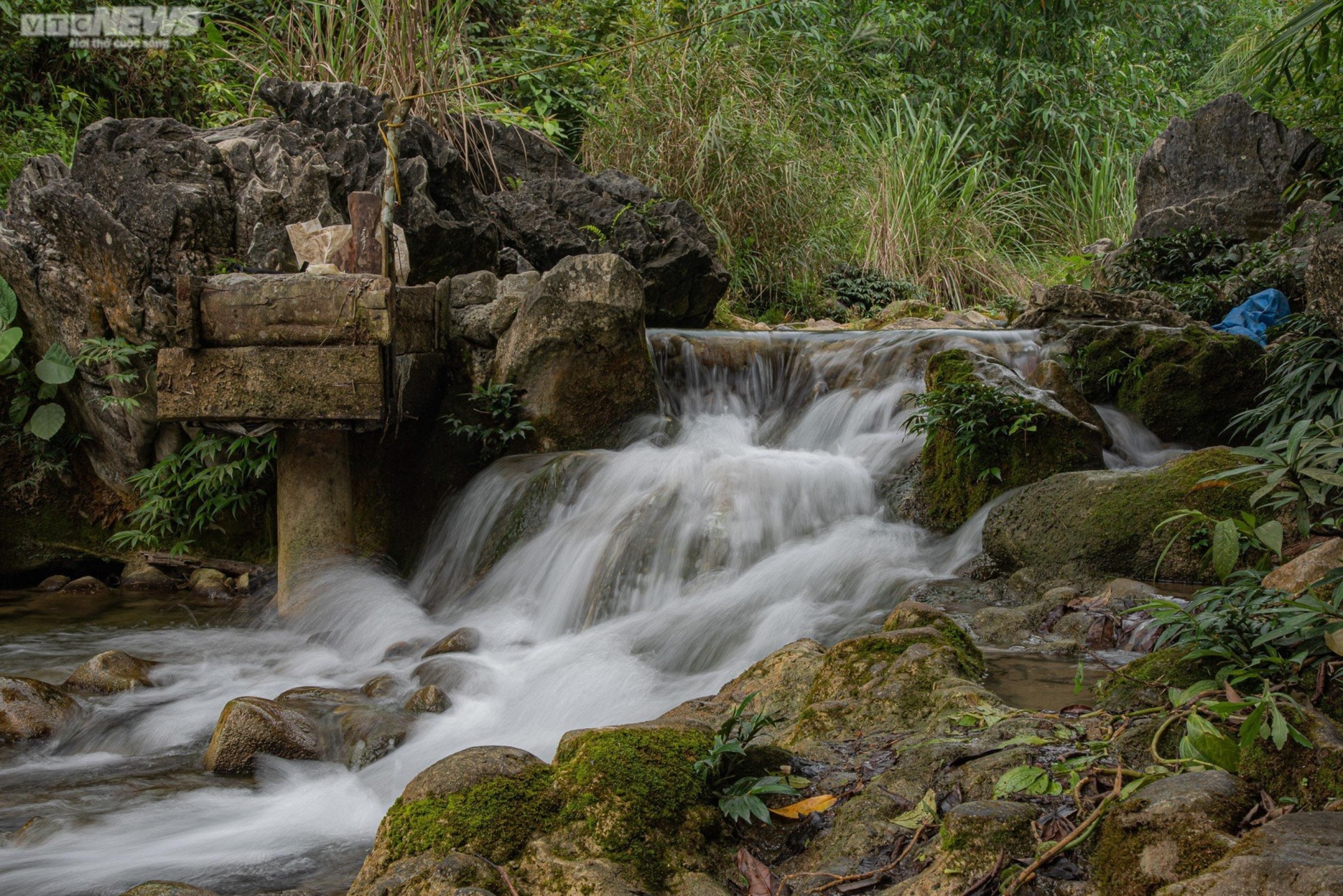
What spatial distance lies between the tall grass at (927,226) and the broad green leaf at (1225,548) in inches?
426

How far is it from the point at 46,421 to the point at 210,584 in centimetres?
165

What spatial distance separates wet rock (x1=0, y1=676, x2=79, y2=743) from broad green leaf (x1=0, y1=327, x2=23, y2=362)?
10.7 feet

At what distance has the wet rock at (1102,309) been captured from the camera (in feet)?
25.4

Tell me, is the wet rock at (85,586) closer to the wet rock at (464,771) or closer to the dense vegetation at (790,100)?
the dense vegetation at (790,100)

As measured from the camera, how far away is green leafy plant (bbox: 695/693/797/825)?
2.25 metres

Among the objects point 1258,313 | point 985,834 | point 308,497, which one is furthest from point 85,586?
point 1258,313

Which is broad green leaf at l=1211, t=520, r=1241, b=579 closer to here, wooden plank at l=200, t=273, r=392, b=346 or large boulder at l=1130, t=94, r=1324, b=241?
wooden plank at l=200, t=273, r=392, b=346

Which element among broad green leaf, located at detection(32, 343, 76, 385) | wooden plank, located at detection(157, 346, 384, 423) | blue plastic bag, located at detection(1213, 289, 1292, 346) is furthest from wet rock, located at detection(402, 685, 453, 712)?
blue plastic bag, located at detection(1213, 289, 1292, 346)

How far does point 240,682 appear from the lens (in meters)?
4.99

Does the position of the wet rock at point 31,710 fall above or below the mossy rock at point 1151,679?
below

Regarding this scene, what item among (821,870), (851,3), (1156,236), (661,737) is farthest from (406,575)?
(851,3)

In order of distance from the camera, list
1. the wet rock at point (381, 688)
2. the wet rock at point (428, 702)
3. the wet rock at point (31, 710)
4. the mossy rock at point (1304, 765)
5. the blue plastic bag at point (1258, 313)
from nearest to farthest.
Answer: the mossy rock at point (1304, 765), the wet rock at point (31, 710), the wet rock at point (428, 702), the wet rock at point (381, 688), the blue plastic bag at point (1258, 313)

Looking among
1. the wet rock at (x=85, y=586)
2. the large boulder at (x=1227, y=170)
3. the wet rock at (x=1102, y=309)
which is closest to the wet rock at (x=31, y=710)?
the wet rock at (x=85, y=586)

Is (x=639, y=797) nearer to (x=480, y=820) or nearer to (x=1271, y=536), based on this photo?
(x=480, y=820)
